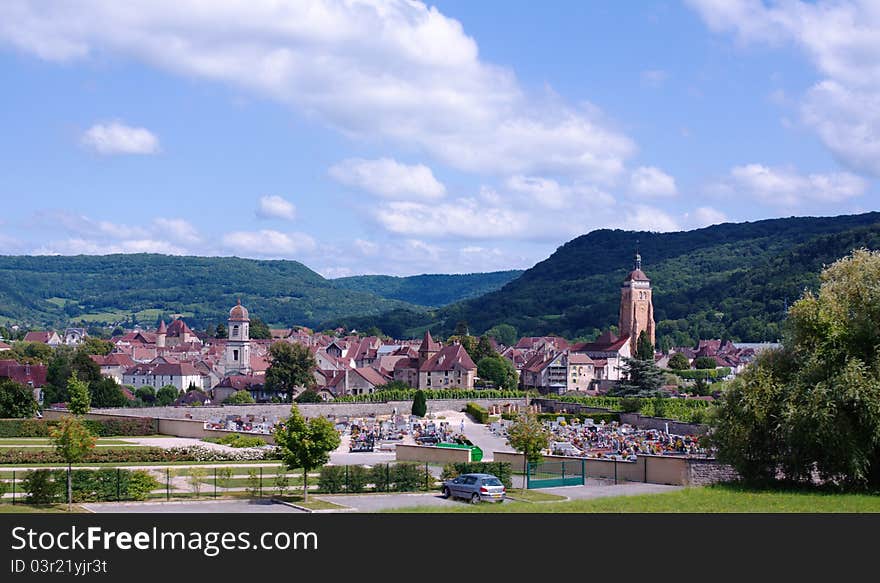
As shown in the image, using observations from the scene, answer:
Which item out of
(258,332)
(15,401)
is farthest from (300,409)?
(258,332)

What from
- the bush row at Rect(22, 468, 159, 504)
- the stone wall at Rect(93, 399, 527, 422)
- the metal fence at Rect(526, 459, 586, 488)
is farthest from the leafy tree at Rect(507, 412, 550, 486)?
the stone wall at Rect(93, 399, 527, 422)

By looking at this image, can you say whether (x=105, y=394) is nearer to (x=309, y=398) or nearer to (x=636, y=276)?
(x=309, y=398)

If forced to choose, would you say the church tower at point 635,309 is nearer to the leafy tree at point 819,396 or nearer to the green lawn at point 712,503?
the leafy tree at point 819,396

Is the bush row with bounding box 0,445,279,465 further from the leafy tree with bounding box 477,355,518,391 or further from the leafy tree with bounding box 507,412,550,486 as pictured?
the leafy tree with bounding box 477,355,518,391

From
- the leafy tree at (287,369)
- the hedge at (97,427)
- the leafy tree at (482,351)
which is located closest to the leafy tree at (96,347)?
Answer: the leafy tree at (482,351)
